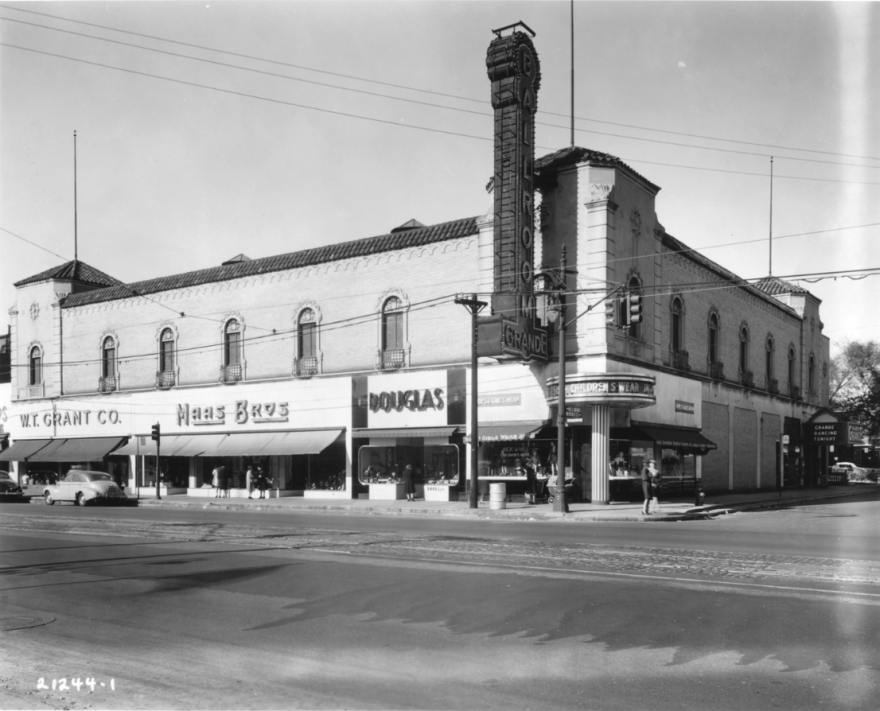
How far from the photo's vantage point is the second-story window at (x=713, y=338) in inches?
1435

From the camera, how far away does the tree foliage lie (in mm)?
61531

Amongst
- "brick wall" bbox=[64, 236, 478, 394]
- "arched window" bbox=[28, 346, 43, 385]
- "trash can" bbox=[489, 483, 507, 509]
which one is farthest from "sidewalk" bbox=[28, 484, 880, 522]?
"arched window" bbox=[28, 346, 43, 385]

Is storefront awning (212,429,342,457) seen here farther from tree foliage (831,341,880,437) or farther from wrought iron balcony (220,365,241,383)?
tree foliage (831,341,880,437)

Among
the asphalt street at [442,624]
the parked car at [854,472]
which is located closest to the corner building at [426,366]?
the asphalt street at [442,624]

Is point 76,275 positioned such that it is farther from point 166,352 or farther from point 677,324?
point 677,324

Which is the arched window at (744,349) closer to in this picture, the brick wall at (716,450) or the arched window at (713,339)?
the brick wall at (716,450)

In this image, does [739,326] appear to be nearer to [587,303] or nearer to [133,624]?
[587,303]

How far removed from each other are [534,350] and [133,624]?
20.3 m


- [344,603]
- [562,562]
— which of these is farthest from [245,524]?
[344,603]

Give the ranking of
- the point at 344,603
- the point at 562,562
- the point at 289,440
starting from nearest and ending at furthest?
the point at 344,603 → the point at 562,562 → the point at 289,440

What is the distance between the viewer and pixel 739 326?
39281mm

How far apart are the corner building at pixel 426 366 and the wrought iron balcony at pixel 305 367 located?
8 cm

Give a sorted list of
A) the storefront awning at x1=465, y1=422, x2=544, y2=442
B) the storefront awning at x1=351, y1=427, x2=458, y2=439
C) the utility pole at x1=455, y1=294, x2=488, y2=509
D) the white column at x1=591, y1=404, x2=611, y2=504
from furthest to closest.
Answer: the storefront awning at x1=351, y1=427, x2=458, y2=439 → the storefront awning at x1=465, y1=422, x2=544, y2=442 → the white column at x1=591, y1=404, x2=611, y2=504 → the utility pole at x1=455, y1=294, x2=488, y2=509

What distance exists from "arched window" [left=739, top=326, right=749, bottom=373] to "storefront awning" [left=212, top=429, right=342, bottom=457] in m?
19.0
